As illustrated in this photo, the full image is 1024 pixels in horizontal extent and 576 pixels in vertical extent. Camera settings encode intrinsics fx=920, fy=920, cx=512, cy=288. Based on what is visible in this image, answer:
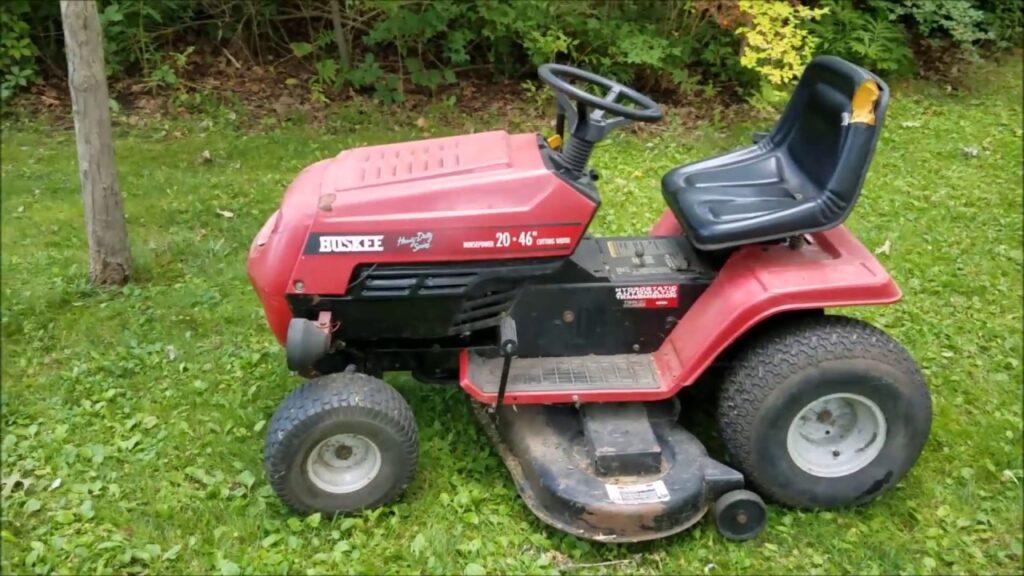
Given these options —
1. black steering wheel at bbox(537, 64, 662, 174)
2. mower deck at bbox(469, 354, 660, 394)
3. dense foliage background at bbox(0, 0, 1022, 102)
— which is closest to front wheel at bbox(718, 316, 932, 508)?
mower deck at bbox(469, 354, 660, 394)

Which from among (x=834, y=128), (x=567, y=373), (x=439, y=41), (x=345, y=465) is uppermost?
(x=834, y=128)

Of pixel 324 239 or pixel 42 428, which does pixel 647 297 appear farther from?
pixel 42 428

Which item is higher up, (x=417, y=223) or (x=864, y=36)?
(x=417, y=223)

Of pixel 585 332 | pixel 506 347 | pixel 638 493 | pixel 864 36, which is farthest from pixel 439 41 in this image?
pixel 638 493

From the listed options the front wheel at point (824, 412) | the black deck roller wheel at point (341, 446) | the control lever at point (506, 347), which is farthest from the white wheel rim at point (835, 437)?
the black deck roller wheel at point (341, 446)

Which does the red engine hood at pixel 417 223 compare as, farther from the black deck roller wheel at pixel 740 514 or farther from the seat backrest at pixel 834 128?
the black deck roller wheel at pixel 740 514

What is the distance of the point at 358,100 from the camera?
762 cm

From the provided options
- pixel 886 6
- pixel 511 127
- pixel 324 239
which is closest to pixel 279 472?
pixel 324 239

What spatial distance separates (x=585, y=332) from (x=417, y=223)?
0.74 meters

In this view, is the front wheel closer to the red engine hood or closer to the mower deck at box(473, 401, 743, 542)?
the mower deck at box(473, 401, 743, 542)

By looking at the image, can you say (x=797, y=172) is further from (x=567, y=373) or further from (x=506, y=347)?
(x=506, y=347)

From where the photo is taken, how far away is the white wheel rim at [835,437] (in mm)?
3125

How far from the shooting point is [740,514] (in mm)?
2984

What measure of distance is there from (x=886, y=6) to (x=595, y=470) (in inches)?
272
